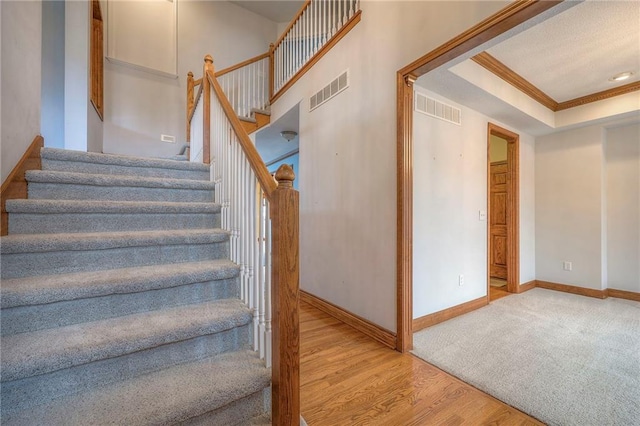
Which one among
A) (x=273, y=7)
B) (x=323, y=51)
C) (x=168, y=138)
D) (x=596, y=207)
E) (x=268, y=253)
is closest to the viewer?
(x=268, y=253)

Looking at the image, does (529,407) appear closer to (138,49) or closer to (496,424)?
(496,424)

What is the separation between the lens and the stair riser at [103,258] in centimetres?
132

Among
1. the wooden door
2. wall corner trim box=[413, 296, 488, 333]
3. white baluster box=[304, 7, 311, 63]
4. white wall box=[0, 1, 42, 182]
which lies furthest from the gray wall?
white wall box=[0, 1, 42, 182]

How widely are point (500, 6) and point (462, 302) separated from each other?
265cm

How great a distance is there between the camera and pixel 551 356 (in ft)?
6.80

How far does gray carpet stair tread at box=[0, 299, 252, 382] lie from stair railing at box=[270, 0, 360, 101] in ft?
9.42

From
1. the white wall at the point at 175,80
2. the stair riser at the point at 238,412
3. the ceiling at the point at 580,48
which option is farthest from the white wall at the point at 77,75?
the ceiling at the point at 580,48

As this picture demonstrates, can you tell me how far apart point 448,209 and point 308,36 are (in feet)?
9.18

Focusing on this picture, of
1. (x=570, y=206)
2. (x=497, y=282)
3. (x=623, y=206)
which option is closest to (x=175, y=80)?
(x=497, y=282)

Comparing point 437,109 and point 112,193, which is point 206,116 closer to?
point 112,193

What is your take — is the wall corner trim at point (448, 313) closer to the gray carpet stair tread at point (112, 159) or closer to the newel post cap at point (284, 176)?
the newel post cap at point (284, 176)

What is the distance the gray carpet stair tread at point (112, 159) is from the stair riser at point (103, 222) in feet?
2.00

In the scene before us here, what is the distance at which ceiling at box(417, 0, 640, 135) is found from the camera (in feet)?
6.89

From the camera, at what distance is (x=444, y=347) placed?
2195mm
